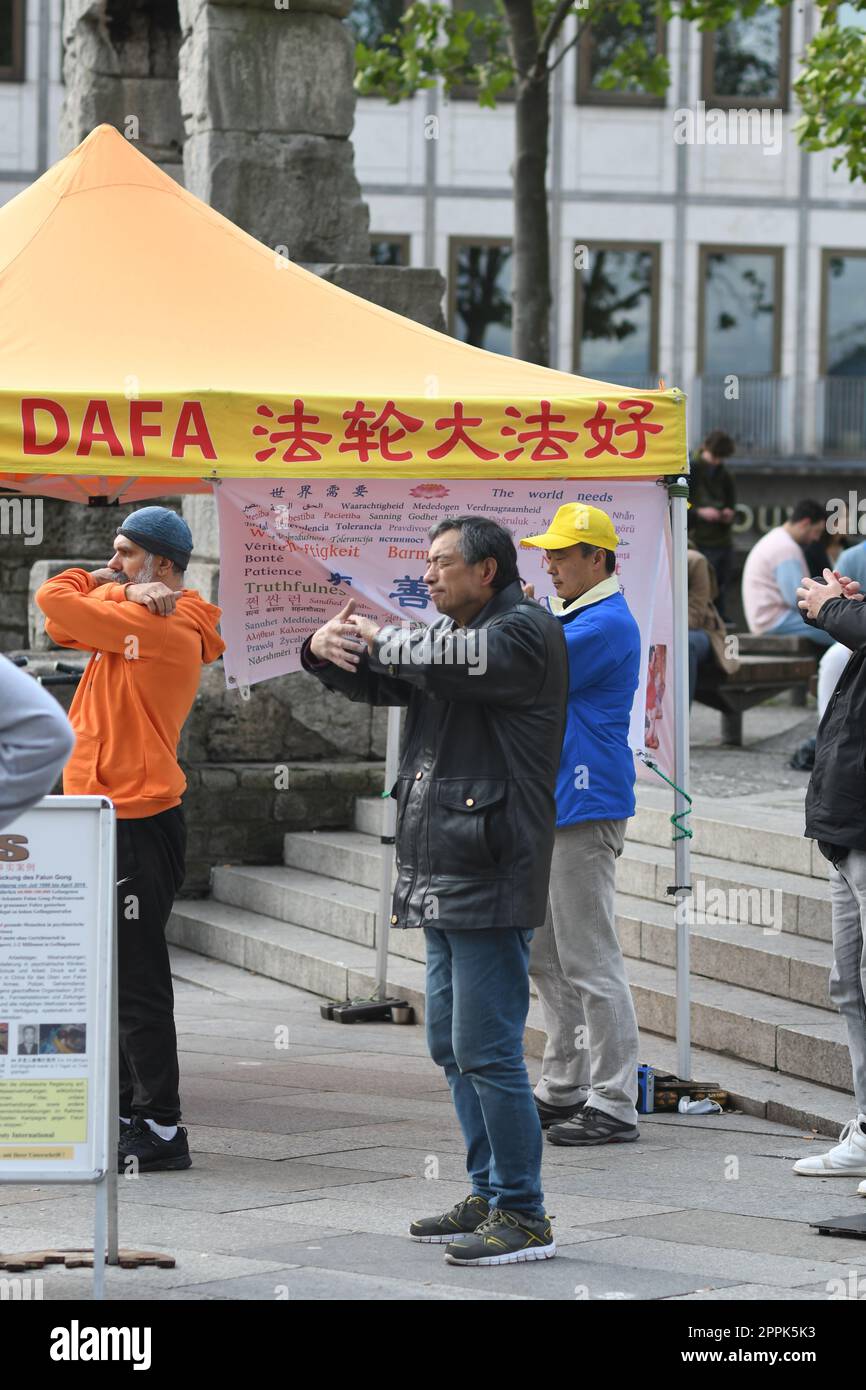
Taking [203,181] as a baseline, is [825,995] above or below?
below

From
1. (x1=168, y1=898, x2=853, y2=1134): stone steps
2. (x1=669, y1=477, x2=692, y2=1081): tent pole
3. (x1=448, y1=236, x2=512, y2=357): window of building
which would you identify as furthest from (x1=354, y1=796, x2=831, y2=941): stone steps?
(x1=448, y1=236, x2=512, y2=357): window of building

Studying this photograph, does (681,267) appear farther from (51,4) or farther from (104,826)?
(104,826)

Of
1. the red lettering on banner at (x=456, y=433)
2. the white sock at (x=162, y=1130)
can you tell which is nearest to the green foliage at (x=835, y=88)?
the red lettering on banner at (x=456, y=433)

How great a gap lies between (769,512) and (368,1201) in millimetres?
25403

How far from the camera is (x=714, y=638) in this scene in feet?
41.4

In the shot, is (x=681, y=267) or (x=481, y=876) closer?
(x=481, y=876)

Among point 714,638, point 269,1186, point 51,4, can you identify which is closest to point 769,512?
point 51,4

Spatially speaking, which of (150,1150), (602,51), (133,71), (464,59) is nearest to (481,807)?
(150,1150)

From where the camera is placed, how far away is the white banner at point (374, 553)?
7254 millimetres

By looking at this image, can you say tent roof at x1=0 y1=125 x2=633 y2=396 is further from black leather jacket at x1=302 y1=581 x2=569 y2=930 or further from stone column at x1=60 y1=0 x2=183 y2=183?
stone column at x1=60 y1=0 x2=183 y2=183

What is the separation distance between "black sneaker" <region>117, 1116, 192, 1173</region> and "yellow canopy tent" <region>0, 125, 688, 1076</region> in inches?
75.4

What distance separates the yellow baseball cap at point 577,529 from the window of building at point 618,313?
2391 cm

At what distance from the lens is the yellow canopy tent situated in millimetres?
6648
